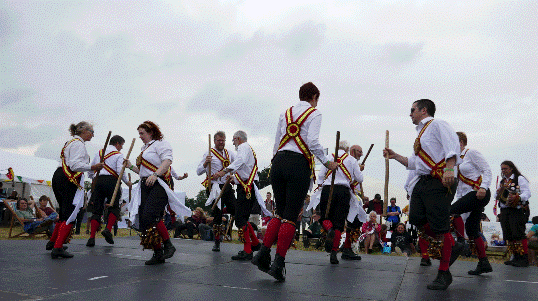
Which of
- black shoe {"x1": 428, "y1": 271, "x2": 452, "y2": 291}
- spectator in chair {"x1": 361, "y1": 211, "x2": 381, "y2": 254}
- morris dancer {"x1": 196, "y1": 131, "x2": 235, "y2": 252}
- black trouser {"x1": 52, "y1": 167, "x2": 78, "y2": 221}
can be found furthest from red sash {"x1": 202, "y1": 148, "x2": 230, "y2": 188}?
spectator in chair {"x1": 361, "y1": 211, "x2": 381, "y2": 254}

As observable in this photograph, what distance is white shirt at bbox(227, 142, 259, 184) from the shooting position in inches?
251

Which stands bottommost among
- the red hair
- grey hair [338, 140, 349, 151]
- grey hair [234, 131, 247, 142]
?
the red hair

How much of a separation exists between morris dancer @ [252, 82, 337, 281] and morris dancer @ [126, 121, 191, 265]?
1.57 metres

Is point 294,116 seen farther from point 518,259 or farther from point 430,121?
point 518,259

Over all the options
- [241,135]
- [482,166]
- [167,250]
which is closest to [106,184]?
[241,135]

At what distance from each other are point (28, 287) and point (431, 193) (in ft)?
11.2

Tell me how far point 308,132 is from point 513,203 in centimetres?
513

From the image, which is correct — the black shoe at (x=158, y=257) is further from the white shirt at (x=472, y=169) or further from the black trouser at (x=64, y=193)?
the white shirt at (x=472, y=169)

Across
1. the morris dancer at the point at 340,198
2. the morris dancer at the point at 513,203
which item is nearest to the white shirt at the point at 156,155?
the morris dancer at the point at 340,198

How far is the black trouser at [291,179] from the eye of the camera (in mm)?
4227

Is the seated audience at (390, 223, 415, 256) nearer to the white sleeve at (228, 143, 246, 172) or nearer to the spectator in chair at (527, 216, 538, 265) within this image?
the spectator in chair at (527, 216, 538, 265)

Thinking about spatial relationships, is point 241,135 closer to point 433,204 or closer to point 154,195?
point 154,195

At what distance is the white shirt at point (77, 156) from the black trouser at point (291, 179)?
2.79 m

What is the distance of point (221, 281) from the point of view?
4090 mm
